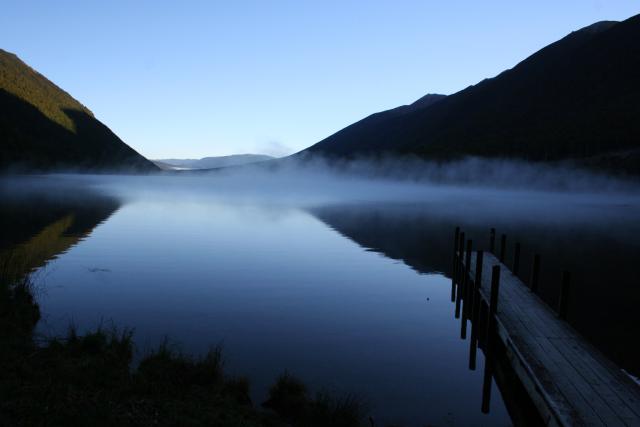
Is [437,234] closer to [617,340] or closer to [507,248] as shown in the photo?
[507,248]

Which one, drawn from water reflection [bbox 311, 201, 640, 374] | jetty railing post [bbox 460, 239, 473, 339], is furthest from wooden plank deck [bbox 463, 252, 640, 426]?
water reflection [bbox 311, 201, 640, 374]

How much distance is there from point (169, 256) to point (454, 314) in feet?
54.1

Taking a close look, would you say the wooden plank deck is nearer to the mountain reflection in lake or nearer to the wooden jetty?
the wooden jetty

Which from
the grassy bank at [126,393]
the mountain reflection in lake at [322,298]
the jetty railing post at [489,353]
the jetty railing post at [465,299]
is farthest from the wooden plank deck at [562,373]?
the grassy bank at [126,393]

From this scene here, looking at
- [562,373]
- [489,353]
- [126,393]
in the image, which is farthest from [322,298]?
[126,393]

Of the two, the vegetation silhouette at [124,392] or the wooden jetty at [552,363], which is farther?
the wooden jetty at [552,363]

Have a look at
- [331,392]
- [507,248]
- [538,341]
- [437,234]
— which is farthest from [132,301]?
[437,234]

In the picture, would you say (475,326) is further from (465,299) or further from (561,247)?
(561,247)

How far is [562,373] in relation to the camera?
10484 mm

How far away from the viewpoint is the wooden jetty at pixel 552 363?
8920 mm

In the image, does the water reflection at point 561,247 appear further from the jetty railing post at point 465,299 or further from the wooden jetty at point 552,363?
the jetty railing post at point 465,299

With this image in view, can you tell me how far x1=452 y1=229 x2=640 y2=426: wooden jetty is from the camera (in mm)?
8920

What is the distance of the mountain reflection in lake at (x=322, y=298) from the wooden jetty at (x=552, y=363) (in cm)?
121

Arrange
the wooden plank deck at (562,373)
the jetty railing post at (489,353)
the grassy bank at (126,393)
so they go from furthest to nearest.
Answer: the jetty railing post at (489,353), the wooden plank deck at (562,373), the grassy bank at (126,393)
